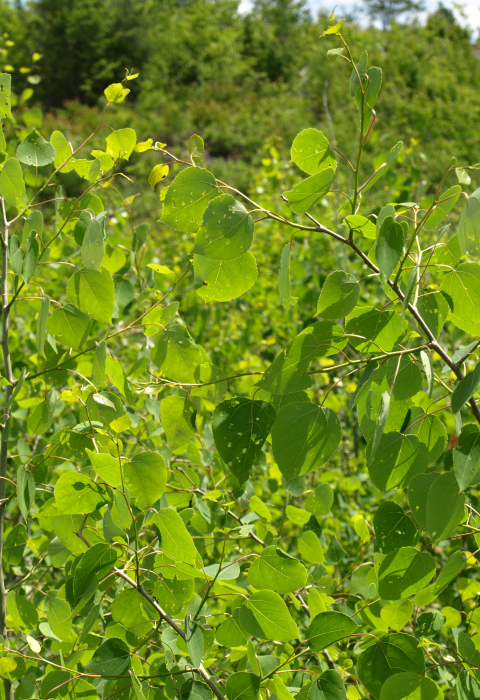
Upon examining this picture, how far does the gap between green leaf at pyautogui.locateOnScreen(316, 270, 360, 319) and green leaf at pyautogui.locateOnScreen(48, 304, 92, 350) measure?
339mm

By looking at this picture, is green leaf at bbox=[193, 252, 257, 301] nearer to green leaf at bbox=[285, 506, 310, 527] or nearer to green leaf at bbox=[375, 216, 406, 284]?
green leaf at bbox=[375, 216, 406, 284]

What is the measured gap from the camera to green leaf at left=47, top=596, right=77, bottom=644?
2.33 ft

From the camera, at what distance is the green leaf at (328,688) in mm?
552

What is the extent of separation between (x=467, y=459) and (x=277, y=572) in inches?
8.9

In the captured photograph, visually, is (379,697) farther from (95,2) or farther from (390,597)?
(95,2)

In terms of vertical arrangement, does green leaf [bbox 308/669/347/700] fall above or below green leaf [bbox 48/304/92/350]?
below

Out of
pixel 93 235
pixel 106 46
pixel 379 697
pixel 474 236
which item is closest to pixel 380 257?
pixel 474 236

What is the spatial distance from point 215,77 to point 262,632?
58.7 feet

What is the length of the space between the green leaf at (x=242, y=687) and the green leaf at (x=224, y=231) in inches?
16.3

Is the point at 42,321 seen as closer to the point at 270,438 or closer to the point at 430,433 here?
the point at 270,438

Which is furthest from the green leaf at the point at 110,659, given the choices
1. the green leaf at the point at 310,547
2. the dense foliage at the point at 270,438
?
the green leaf at the point at 310,547

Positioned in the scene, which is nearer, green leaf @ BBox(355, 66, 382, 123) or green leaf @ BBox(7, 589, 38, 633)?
green leaf @ BBox(355, 66, 382, 123)

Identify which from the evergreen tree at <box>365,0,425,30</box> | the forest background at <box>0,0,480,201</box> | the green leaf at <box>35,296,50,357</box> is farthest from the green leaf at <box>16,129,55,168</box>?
the evergreen tree at <box>365,0,425,30</box>

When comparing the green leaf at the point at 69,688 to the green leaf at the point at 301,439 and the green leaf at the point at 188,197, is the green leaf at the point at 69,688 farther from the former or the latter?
the green leaf at the point at 188,197
